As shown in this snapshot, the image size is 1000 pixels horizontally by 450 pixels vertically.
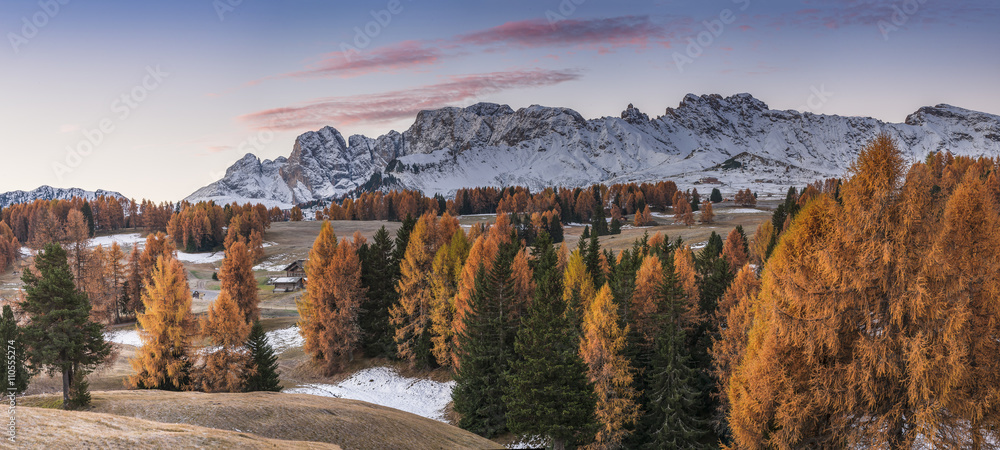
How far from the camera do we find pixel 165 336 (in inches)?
1497

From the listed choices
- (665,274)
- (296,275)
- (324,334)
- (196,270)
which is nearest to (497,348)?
(665,274)

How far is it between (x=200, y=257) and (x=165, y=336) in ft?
392

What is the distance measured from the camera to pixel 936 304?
12.1 m

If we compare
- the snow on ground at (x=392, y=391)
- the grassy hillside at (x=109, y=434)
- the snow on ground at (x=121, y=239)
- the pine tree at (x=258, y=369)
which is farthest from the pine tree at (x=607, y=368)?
the snow on ground at (x=121, y=239)

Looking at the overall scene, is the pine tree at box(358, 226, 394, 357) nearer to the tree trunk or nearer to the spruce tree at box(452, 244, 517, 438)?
the spruce tree at box(452, 244, 517, 438)

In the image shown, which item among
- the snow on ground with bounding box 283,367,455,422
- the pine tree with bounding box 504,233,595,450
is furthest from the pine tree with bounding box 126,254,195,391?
the pine tree with bounding box 504,233,595,450

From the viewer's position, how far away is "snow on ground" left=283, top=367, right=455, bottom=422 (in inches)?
1761

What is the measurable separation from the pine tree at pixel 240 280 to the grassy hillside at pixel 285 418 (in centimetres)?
3124

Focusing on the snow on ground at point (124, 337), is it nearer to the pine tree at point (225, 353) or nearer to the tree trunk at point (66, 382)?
the pine tree at point (225, 353)

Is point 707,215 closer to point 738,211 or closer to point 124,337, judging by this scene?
point 738,211

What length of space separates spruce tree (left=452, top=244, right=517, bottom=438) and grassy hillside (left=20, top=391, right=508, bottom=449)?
4.90 meters

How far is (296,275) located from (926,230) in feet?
352

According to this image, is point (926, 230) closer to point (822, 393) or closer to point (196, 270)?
point (822, 393)

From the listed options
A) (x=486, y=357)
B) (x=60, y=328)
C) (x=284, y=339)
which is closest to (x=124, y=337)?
(x=284, y=339)
